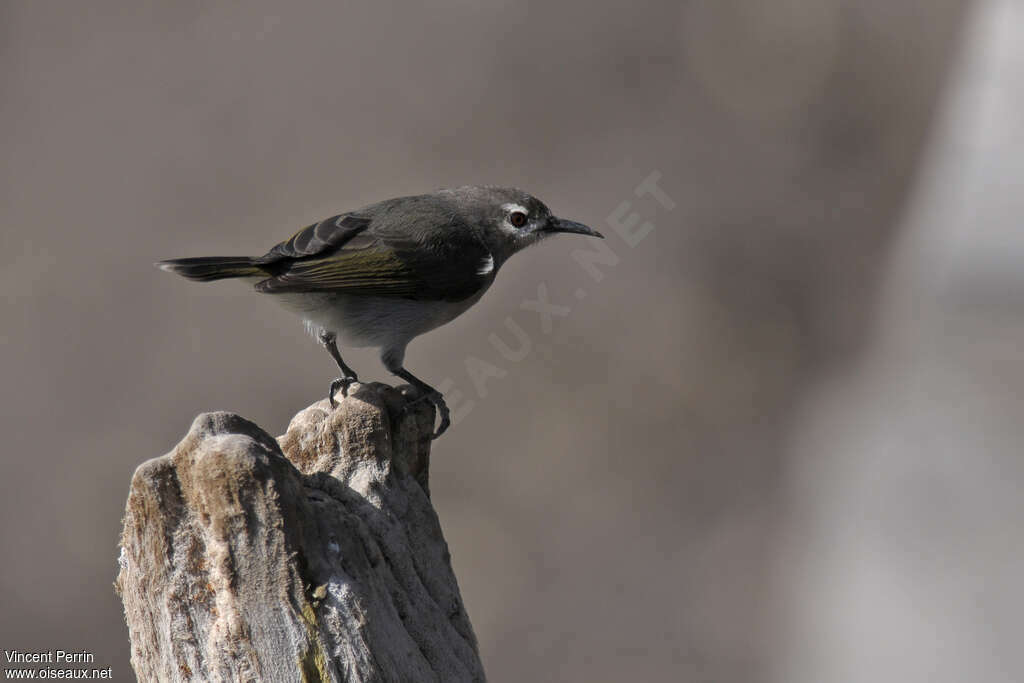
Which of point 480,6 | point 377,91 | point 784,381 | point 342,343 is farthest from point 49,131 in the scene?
point 784,381

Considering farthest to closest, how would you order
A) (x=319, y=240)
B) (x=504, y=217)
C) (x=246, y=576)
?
(x=504, y=217)
(x=319, y=240)
(x=246, y=576)

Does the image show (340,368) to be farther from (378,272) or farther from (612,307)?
(612,307)

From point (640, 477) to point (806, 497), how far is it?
1938 millimetres

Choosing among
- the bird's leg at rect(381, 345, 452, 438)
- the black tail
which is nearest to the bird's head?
the bird's leg at rect(381, 345, 452, 438)

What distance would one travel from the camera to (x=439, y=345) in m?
10.8

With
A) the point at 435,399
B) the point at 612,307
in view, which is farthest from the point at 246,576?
the point at 612,307

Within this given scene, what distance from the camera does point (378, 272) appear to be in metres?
6.05

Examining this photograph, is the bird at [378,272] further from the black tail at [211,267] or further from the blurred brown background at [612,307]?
the blurred brown background at [612,307]

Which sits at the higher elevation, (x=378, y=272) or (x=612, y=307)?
(x=612, y=307)

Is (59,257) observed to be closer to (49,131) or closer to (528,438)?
(49,131)

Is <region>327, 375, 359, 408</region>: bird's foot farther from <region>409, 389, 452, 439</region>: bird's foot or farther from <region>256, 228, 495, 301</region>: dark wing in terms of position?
<region>256, 228, 495, 301</region>: dark wing

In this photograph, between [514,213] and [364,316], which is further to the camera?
[514,213]

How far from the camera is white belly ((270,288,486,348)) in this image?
610 centimetres

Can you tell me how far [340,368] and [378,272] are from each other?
2.07 ft
